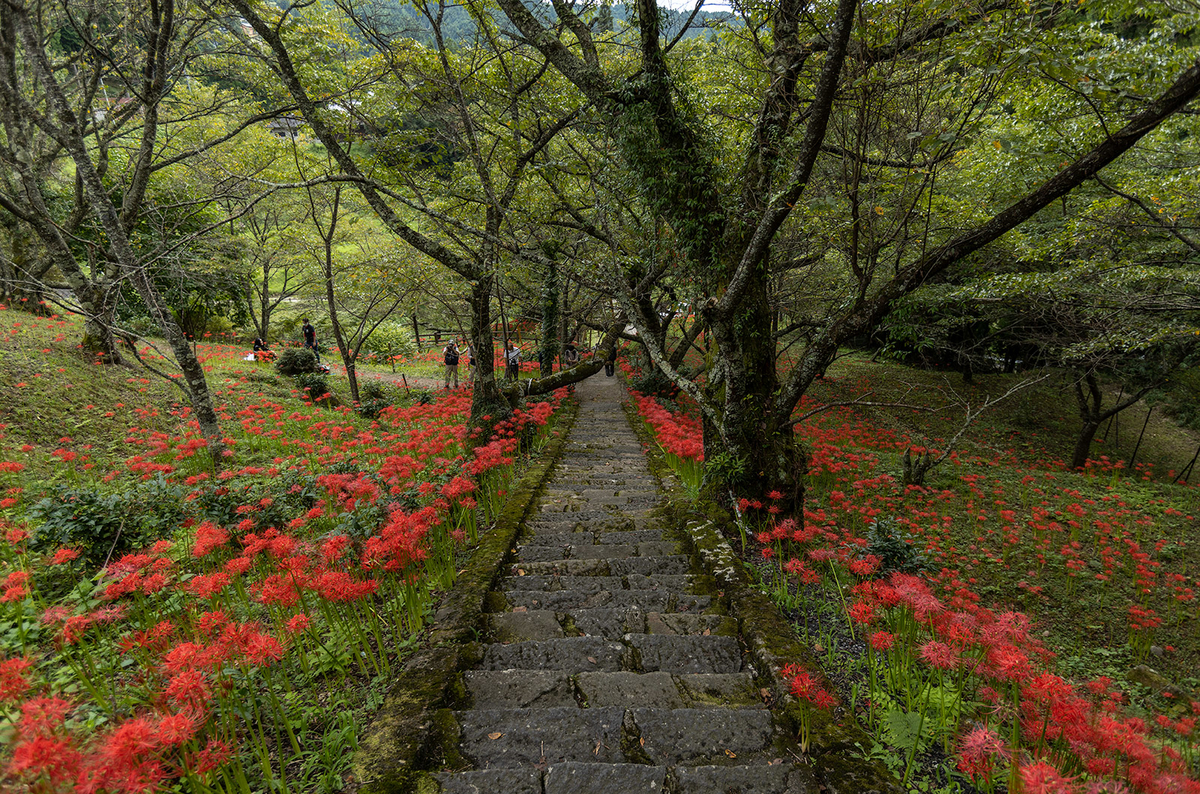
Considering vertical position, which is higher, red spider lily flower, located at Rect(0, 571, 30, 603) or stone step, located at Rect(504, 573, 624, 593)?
red spider lily flower, located at Rect(0, 571, 30, 603)

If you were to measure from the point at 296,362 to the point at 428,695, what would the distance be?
1449 centimetres

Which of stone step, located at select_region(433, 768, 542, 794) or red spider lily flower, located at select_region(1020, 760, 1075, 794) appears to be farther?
stone step, located at select_region(433, 768, 542, 794)

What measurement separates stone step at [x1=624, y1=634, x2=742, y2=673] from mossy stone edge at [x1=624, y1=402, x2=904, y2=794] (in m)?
0.14

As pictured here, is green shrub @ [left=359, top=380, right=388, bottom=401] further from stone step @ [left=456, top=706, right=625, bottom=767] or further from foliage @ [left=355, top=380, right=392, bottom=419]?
stone step @ [left=456, top=706, right=625, bottom=767]

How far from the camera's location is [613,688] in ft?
8.56

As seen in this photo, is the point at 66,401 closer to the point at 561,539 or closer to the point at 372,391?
the point at 372,391

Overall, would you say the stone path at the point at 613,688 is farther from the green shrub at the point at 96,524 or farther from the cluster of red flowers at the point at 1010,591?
the green shrub at the point at 96,524

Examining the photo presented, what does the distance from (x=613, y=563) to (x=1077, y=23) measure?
651 cm

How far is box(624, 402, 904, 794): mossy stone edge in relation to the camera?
6.73 ft

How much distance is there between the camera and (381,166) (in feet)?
29.9

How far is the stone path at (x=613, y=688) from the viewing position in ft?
6.65

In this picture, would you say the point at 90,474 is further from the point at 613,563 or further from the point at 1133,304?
the point at 1133,304

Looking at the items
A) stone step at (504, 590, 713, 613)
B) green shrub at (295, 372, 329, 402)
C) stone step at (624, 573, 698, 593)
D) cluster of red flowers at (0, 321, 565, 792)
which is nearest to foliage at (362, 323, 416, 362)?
green shrub at (295, 372, 329, 402)

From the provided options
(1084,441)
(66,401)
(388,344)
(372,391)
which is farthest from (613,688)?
(388,344)
